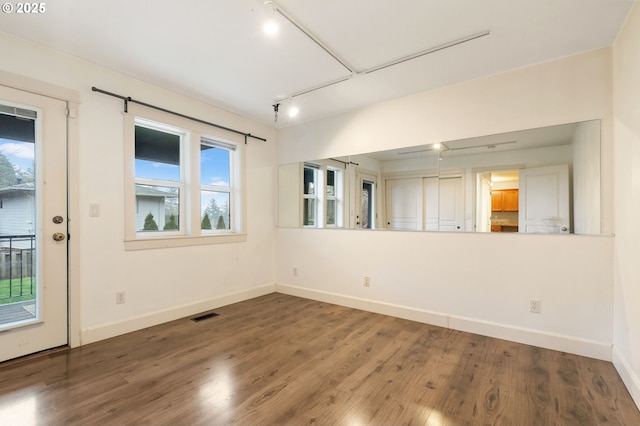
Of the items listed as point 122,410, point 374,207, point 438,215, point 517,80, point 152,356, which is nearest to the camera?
point 122,410

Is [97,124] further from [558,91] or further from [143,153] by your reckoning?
[558,91]

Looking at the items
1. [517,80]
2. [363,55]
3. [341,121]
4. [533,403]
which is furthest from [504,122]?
[533,403]

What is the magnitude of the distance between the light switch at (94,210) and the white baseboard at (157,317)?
1.06m

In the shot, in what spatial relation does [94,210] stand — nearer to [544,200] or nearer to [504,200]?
[504,200]

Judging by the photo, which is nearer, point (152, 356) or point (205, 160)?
point (152, 356)

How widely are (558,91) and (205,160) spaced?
3.86m

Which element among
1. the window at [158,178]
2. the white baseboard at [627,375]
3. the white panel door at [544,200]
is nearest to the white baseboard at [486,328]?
the white baseboard at [627,375]

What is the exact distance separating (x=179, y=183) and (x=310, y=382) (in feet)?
8.77

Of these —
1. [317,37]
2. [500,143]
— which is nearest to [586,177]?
[500,143]

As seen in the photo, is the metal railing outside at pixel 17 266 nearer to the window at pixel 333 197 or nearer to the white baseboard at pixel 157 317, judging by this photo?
the white baseboard at pixel 157 317

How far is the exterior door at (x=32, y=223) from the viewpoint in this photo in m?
2.33

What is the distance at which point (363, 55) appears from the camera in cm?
261

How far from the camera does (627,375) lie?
2.02 metres

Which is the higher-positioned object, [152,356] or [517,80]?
[517,80]
